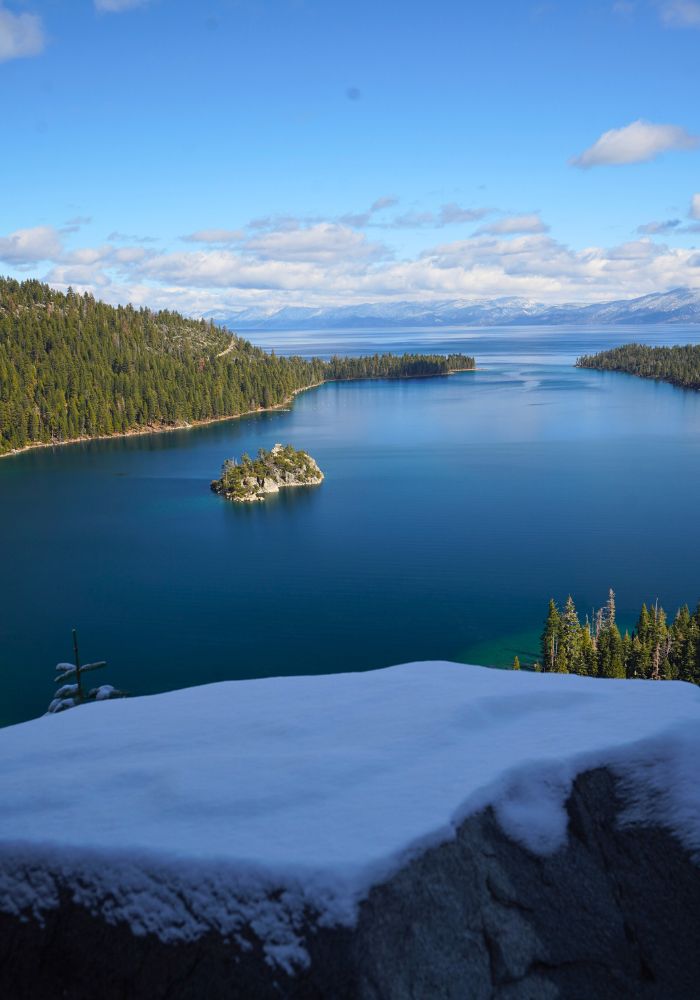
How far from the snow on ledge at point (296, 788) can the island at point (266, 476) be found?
73.0 m

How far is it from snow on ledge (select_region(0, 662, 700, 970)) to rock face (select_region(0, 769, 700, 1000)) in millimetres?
120

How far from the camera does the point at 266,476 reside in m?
84.2

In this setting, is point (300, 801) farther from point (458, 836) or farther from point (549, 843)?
point (549, 843)

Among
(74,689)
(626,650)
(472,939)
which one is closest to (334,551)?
(74,689)

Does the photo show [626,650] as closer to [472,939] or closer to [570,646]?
[570,646]

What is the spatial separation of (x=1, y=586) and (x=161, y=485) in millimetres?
34429

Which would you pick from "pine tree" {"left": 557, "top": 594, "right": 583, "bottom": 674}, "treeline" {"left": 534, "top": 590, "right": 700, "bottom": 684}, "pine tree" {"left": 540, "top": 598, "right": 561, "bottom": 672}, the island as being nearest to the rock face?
"treeline" {"left": 534, "top": 590, "right": 700, "bottom": 684}

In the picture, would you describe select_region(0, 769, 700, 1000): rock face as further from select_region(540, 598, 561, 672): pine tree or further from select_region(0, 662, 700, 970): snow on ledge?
select_region(540, 598, 561, 672): pine tree

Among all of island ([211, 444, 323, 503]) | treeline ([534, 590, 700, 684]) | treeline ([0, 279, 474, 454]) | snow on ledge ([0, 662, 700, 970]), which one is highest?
treeline ([0, 279, 474, 454])

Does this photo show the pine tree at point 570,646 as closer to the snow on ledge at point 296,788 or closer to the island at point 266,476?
the snow on ledge at point 296,788

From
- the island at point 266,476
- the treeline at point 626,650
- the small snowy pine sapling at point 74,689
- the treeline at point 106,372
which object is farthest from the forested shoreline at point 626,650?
the treeline at point 106,372

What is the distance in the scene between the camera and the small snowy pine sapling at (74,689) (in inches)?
1298

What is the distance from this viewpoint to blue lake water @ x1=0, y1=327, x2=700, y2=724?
1639 inches

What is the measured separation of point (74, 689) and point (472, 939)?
113ft
